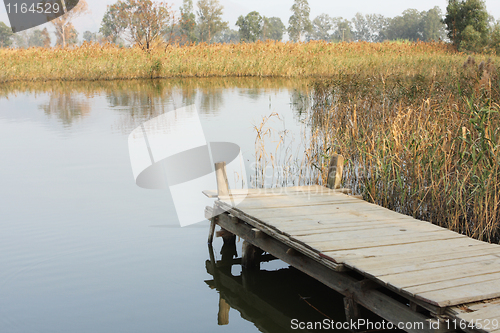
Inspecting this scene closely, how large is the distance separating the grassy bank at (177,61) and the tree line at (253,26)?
1977 mm

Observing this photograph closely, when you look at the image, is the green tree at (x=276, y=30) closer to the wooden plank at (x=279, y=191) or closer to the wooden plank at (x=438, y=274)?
the wooden plank at (x=279, y=191)

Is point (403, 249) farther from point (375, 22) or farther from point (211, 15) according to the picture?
point (375, 22)

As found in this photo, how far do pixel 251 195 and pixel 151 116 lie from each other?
670 cm

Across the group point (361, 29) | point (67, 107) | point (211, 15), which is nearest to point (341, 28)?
point (361, 29)

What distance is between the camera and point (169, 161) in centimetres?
667

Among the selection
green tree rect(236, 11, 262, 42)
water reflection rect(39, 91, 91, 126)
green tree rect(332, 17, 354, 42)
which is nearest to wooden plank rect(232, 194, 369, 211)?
water reflection rect(39, 91, 91, 126)

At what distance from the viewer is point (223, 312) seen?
326cm

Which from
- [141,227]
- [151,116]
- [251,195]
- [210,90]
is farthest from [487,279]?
[210,90]

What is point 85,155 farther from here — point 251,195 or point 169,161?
point 251,195

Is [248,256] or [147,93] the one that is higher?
[147,93]

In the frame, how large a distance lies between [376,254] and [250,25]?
51412 millimetres

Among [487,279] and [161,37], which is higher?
[161,37]

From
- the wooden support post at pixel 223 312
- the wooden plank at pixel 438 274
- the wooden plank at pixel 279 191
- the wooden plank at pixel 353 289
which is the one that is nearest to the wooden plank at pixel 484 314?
the wooden plank at pixel 353 289

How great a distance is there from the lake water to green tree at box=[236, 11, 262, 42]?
45.7 m
